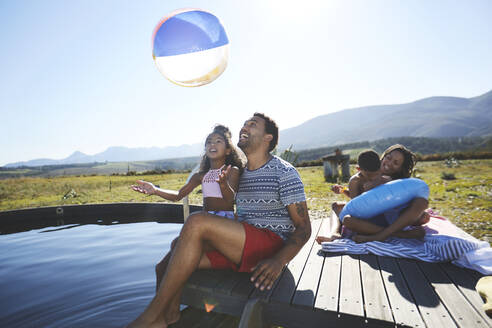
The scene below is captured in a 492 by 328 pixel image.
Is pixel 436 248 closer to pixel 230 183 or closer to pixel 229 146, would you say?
pixel 230 183

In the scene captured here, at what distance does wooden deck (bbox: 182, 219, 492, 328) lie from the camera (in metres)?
1.76

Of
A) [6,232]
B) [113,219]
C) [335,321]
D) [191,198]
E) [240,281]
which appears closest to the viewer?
[335,321]

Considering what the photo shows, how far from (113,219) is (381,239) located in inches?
267

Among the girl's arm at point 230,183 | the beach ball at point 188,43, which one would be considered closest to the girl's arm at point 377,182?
the girl's arm at point 230,183

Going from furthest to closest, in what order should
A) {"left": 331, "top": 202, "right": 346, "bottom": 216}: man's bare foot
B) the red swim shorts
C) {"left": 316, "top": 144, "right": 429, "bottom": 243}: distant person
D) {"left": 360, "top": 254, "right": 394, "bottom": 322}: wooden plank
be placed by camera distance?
{"left": 331, "top": 202, "right": 346, "bottom": 216}: man's bare foot < {"left": 316, "top": 144, "right": 429, "bottom": 243}: distant person < the red swim shorts < {"left": 360, "top": 254, "right": 394, "bottom": 322}: wooden plank

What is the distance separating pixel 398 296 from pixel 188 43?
3106 mm

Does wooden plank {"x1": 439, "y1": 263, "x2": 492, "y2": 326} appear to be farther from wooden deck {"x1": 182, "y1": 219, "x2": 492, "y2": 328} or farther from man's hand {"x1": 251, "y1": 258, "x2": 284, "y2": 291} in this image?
man's hand {"x1": 251, "y1": 258, "x2": 284, "y2": 291}

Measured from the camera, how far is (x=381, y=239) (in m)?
2.91

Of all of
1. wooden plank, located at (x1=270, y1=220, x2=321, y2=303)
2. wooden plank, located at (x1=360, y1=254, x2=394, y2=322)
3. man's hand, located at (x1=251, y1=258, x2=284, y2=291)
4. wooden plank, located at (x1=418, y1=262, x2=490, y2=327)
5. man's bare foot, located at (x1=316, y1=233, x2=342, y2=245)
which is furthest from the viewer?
man's bare foot, located at (x1=316, y1=233, x2=342, y2=245)

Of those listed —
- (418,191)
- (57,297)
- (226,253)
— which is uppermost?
(418,191)

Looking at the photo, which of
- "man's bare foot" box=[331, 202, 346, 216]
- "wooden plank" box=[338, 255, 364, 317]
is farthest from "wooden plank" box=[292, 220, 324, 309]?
"man's bare foot" box=[331, 202, 346, 216]

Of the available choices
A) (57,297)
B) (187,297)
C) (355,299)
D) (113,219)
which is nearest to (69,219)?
(113,219)

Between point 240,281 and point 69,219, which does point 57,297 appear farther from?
point 69,219

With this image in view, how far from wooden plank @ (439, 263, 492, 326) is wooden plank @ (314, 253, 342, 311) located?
87cm
